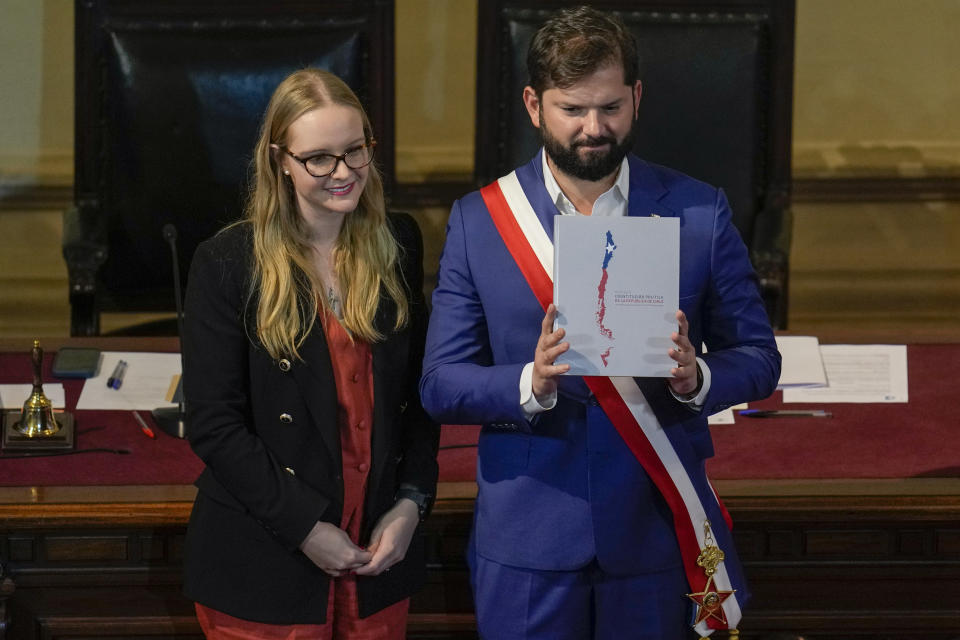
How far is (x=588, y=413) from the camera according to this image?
169cm

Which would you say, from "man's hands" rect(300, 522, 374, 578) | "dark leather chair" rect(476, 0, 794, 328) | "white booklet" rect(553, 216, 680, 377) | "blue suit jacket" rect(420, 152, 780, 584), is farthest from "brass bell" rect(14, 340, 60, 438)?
"dark leather chair" rect(476, 0, 794, 328)

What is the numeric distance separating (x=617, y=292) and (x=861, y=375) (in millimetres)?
1141

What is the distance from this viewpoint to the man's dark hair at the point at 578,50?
161 centimetres

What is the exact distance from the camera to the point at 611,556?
1.68 m

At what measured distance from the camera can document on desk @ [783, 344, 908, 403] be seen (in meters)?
2.49

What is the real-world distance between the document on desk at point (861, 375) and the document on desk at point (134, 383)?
1.13 metres

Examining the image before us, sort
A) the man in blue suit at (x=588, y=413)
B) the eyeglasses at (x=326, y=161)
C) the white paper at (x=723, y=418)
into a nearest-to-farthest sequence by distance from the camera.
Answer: the man in blue suit at (x=588, y=413) < the eyeglasses at (x=326, y=161) < the white paper at (x=723, y=418)

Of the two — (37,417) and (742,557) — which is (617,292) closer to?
(742,557)

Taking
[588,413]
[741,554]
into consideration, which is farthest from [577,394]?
[741,554]

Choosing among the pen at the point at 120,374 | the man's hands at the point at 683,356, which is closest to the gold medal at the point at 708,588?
the man's hands at the point at 683,356

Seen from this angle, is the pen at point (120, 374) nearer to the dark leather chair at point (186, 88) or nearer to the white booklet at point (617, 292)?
the dark leather chair at point (186, 88)

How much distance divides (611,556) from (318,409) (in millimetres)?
425

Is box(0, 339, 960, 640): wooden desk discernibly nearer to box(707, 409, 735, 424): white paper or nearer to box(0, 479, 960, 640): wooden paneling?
box(0, 479, 960, 640): wooden paneling

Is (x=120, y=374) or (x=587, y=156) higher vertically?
(x=587, y=156)
